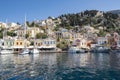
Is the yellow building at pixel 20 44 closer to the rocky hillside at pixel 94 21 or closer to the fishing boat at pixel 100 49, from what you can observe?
the fishing boat at pixel 100 49

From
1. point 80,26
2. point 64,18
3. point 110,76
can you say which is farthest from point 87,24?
point 110,76

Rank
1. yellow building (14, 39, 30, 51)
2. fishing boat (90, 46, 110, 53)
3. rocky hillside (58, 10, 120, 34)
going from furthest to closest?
1. rocky hillside (58, 10, 120, 34)
2. yellow building (14, 39, 30, 51)
3. fishing boat (90, 46, 110, 53)

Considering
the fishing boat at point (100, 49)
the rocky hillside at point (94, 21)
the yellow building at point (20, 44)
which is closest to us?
the fishing boat at point (100, 49)

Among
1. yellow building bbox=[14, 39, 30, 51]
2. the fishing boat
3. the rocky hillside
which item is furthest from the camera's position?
the rocky hillside

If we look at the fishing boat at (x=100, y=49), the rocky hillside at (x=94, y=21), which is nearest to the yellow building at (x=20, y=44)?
the fishing boat at (x=100, y=49)

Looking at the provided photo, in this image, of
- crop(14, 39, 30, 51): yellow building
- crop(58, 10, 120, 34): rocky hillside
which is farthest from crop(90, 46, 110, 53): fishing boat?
crop(58, 10, 120, 34): rocky hillside

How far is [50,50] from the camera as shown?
385ft

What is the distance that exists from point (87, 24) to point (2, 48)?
81.6 m

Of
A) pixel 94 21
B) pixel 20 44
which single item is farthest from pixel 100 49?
pixel 94 21

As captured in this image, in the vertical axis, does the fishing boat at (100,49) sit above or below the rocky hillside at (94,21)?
below

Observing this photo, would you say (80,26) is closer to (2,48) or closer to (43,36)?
(43,36)

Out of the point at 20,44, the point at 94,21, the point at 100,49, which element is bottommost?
the point at 100,49

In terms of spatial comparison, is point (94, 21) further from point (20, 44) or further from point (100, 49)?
point (20, 44)

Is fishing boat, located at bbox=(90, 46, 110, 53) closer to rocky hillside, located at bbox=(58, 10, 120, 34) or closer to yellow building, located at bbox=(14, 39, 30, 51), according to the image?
yellow building, located at bbox=(14, 39, 30, 51)
